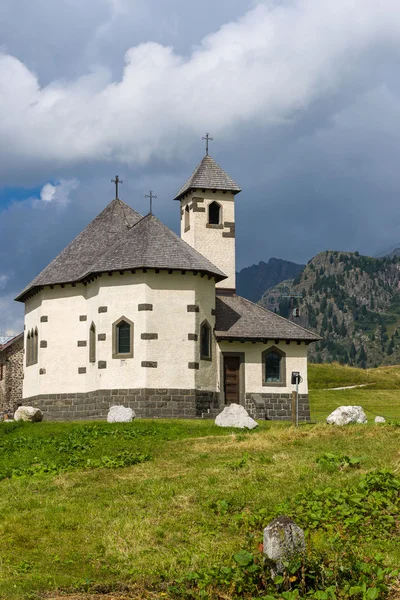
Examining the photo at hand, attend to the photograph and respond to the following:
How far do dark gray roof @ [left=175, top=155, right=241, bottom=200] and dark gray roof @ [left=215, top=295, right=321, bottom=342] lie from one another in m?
6.60

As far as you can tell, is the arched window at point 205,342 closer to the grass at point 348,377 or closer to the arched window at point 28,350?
the arched window at point 28,350

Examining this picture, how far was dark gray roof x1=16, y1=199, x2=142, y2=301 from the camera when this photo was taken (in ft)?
139

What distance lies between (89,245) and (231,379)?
10.8 m

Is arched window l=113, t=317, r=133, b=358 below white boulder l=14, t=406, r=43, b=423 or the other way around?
the other way around

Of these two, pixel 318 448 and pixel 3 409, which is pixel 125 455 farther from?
pixel 3 409

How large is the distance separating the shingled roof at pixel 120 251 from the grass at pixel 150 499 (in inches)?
532

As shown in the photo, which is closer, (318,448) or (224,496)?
(224,496)

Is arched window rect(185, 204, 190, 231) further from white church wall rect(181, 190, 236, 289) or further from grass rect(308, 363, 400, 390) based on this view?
grass rect(308, 363, 400, 390)

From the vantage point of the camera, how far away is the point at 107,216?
45500 mm

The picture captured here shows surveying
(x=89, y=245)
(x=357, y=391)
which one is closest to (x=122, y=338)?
(x=89, y=245)

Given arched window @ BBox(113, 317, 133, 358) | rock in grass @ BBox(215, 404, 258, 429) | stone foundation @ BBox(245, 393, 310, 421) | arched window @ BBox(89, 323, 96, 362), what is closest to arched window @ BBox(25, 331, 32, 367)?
arched window @ BBox(89, 323, 96, 362)

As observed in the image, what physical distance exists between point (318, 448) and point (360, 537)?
24.8ft

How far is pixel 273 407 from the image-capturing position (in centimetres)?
4078

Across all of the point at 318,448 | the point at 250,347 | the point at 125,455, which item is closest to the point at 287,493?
the point at 318,448
